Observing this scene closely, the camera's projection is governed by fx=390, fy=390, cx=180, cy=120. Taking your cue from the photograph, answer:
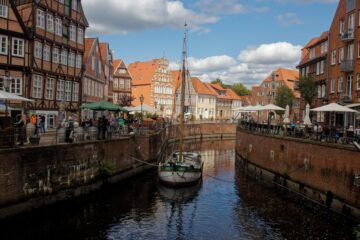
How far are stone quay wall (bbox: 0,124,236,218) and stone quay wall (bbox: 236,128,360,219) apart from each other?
10353mm

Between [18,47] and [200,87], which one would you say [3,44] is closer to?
[18,47]

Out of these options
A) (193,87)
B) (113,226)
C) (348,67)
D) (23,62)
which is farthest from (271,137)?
(193,87)

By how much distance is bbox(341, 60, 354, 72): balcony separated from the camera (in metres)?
32.7

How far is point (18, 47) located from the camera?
99.3 feet

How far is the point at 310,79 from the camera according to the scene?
40938 mm

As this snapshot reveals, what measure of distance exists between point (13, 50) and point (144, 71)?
5610cm

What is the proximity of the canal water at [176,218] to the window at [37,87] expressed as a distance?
1203 centimetres

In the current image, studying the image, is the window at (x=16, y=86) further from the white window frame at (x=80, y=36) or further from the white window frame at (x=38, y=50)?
the white window frame at (x=80, y=36)

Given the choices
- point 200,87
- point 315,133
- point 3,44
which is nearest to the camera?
point 315,133

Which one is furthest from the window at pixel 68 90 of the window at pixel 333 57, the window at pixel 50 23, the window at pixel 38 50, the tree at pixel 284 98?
the tree at pixel 284 98

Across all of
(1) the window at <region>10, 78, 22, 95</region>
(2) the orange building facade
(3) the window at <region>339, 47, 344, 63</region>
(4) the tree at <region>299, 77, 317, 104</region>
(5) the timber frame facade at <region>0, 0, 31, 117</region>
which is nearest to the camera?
(5) the timber frame facade at <region>0, 0, 31, 117</region>

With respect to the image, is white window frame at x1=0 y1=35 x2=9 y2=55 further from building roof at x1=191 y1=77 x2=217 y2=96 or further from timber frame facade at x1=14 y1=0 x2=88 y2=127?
building roof at x1=191 y1=77 x2=217 y2=96

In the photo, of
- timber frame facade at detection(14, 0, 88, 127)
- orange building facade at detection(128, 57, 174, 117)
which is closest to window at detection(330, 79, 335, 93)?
timber frame facade at detection(14, 0, 88, 127)

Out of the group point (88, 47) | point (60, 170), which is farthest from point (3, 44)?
point (88, 47)
